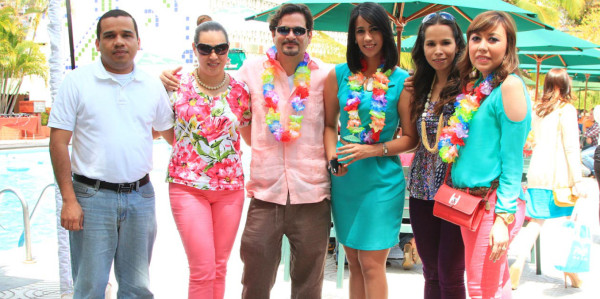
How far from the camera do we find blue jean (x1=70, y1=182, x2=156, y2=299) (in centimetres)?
291

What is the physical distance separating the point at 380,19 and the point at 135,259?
1.94 meters

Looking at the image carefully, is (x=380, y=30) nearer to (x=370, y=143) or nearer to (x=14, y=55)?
(x=370, y=143)

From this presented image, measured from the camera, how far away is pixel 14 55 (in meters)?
30.4

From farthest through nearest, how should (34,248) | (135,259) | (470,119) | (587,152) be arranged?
1. (587,152)
2. (34,248)
3. (135,259)
4. (470,119)

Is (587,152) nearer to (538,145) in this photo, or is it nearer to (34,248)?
(538,145)

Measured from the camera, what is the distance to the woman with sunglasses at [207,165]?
3205 mm

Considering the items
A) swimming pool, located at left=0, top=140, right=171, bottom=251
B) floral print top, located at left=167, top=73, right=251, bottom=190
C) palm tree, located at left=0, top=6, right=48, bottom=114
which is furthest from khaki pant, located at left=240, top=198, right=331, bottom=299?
palm tree, located at left=0, top=6, right=48, bottom=114

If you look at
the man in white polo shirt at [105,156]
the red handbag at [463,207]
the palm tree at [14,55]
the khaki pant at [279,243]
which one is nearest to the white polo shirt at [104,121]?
the man in white polo shirt at [105,156]

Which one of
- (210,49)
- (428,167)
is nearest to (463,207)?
(428,167)

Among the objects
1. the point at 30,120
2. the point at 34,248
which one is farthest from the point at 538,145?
the point at 30,120

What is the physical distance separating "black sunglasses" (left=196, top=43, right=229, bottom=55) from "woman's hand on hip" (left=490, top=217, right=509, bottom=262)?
1789 mm

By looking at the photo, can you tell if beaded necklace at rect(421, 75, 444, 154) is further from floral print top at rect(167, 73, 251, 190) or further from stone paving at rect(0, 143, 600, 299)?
stone paving at rect(0, 143, 600, 299)

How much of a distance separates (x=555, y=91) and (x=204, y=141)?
12.5ft

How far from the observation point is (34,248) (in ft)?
20.3
